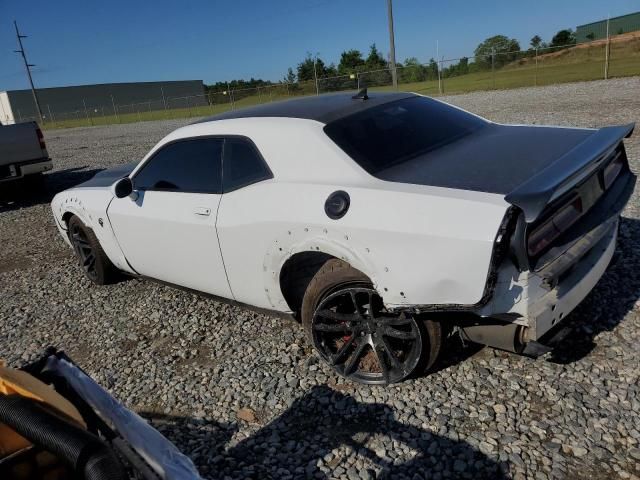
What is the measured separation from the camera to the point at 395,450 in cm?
245

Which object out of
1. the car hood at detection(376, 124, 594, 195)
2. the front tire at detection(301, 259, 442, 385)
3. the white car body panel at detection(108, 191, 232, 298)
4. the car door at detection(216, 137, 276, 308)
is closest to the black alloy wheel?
the front tire at detection(301, 259, 442, 385)

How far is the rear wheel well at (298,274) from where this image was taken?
9.88 feet

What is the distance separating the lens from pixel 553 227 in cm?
246

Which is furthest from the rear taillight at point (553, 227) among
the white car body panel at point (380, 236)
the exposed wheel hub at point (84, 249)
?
the exposed wheel hub at point (84, 249)

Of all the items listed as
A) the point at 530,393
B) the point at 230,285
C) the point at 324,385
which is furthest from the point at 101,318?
the point at 530,393

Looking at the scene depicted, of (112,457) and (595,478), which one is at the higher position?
(112,457)

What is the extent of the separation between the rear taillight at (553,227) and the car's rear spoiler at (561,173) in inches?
6.4

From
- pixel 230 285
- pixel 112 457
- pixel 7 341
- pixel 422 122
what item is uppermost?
pixel 422 122

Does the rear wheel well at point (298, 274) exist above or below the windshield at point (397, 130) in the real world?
below

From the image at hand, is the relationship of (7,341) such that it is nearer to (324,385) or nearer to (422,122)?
(324,385)

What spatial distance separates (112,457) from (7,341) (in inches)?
137

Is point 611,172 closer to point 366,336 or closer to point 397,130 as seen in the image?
point 397,130

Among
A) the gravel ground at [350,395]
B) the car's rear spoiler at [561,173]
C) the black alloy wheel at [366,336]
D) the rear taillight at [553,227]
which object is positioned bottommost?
the gravel ground at [350,395]

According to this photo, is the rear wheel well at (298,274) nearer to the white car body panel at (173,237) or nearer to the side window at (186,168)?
the white car body panel at (173,237)
